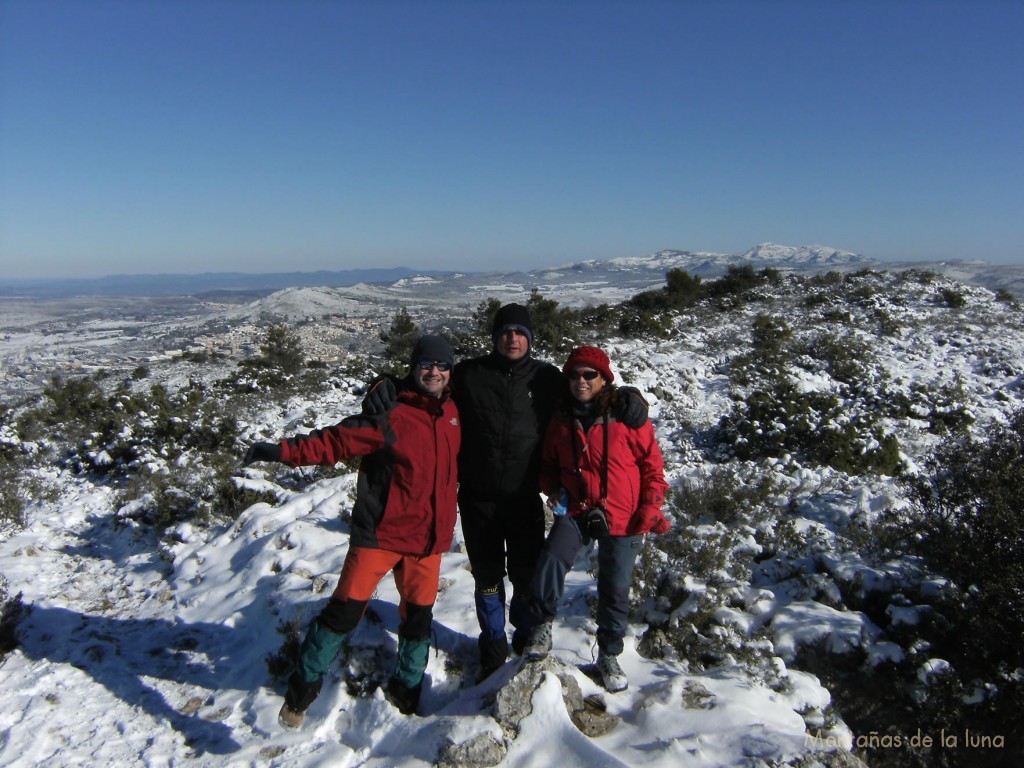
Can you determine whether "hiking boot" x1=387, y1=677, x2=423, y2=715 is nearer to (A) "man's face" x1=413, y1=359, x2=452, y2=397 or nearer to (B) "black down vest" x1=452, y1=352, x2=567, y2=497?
(B) "black down vest" x1=452, y1=352, x2=567, y2=497

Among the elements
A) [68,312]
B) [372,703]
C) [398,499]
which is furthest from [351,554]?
[68,312]

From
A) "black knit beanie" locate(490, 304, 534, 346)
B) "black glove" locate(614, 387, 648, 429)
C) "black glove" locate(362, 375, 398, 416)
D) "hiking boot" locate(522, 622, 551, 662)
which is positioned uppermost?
"black knit beanie" locate(490, 304, 534, 346)

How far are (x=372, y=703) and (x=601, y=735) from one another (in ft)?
4.01

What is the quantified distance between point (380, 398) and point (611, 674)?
1.89 metres

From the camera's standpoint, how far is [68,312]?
35.3m

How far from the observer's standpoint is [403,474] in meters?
2.88

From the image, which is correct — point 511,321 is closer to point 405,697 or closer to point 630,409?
point 630,409

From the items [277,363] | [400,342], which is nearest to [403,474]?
[277,363]

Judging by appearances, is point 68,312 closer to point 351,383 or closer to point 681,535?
A: point 351,383

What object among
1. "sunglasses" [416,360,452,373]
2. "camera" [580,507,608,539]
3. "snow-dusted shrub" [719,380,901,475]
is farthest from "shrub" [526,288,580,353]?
"camera" [580,507,608,539]

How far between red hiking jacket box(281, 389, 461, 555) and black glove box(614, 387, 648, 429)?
2.91 feet

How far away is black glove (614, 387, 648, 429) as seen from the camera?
291 cm

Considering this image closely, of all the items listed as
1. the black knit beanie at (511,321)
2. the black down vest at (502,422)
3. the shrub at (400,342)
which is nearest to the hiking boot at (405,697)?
the black down vest at (502,422)

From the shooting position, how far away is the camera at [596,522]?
283 cm
